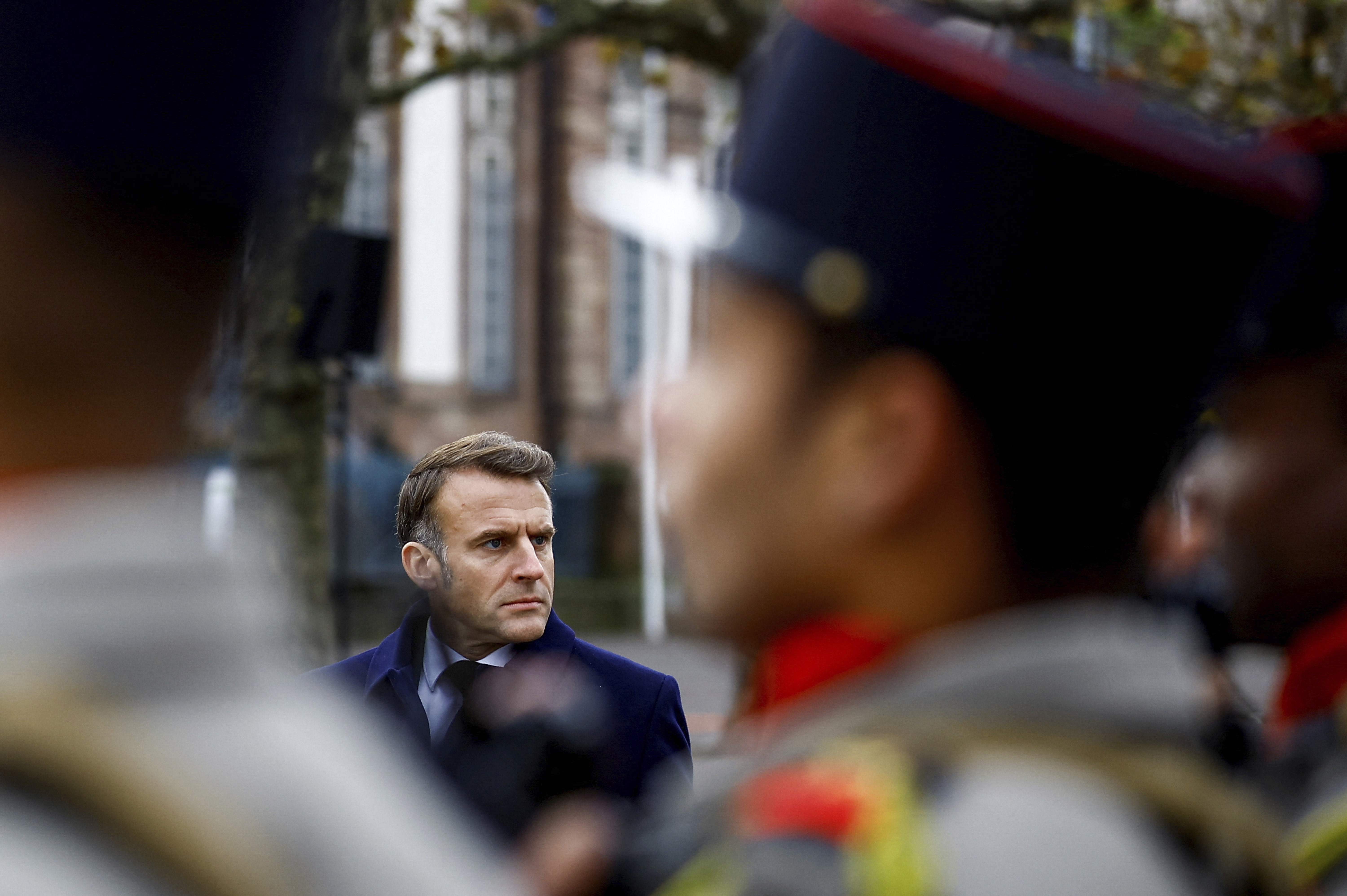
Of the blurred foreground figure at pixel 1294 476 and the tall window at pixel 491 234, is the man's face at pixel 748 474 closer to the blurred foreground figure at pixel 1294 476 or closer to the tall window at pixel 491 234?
the blurred foreground figure at pixel 1294 476

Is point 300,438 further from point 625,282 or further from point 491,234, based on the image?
point 625,282

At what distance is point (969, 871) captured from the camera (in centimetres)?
90

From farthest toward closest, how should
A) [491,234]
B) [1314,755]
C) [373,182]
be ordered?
1. [491,234]
2. [373,182]
3. [1314,755]

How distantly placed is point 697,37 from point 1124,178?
7061 mm

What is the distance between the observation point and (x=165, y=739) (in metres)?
0.75

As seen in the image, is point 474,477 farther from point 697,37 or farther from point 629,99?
point 629,99

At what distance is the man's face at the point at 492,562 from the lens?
7.50 ft

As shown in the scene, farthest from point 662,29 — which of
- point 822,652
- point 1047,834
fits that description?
point 1047,834

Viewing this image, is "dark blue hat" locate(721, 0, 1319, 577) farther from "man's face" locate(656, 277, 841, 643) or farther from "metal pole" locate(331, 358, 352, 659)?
"metal pole" locate(331, 358, 352, 659)

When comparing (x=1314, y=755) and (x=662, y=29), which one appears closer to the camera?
(x=1314, y=755)

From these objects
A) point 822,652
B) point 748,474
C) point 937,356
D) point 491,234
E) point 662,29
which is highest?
point 662,29

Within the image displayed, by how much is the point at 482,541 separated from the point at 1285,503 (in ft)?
3.85

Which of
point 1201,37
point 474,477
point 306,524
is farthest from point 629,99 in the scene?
point 474,477

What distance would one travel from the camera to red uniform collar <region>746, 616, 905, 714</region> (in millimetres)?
1136
